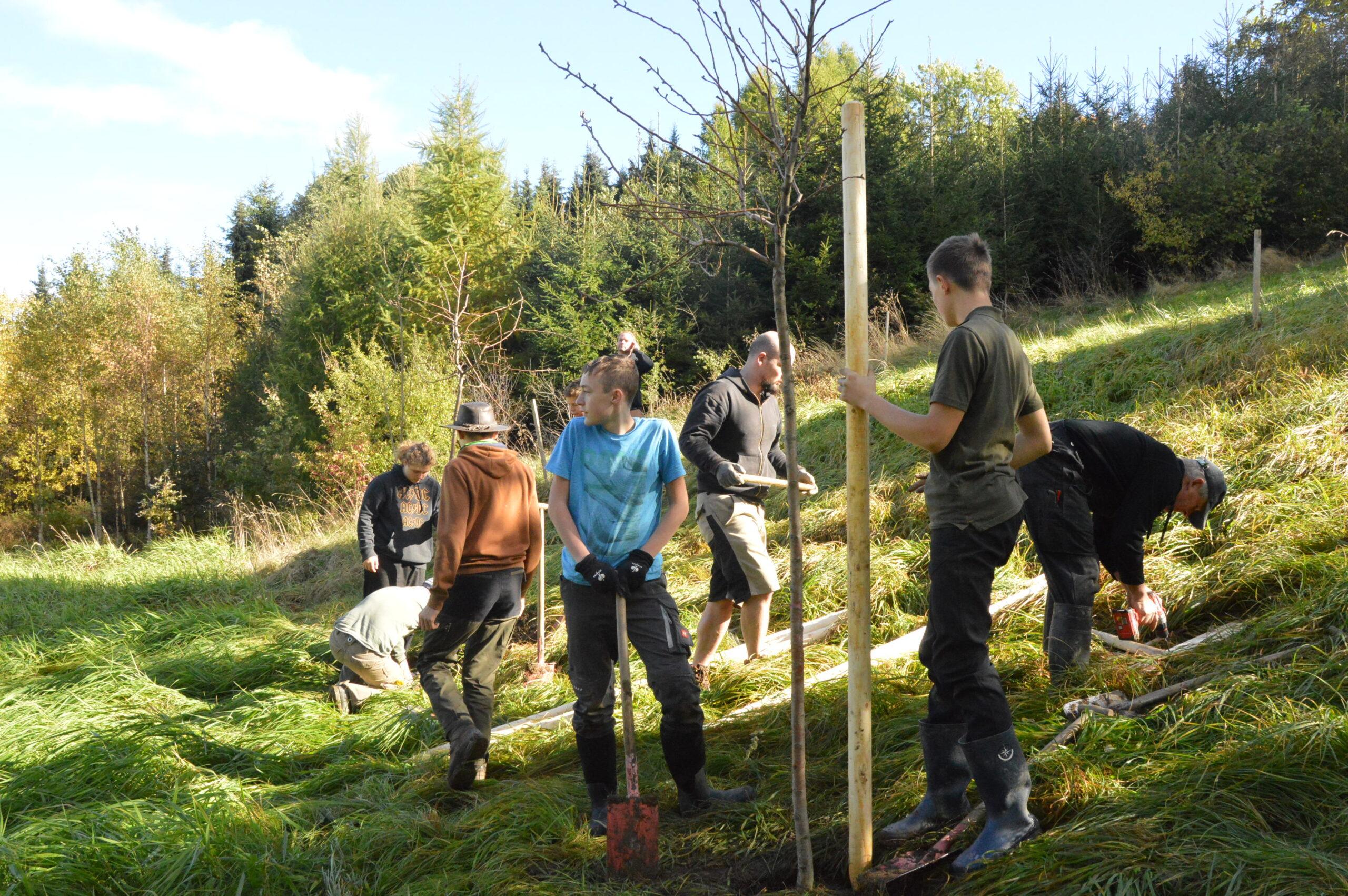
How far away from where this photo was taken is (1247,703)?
3.38 m

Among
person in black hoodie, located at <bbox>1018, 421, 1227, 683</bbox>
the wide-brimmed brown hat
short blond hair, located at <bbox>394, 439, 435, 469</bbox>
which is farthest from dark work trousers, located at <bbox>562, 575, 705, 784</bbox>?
short blond hair, located at <bbox>394, 439, 435, 469</bbox>

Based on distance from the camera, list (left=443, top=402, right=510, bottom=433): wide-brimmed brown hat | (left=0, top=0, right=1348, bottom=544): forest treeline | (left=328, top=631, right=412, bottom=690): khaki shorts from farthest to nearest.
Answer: (left=0, top=0, right=1348, bottom=544): forest treeline → (left=328, top=631, right=412, bottom=690): khaki shorts → (left=443, top=402, right=510, bottom=433): wide-brimmed brown hat

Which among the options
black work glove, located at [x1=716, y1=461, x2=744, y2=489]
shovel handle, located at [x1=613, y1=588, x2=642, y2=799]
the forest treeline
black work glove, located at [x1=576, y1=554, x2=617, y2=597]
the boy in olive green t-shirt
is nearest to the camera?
the boy in olive green t-shirt

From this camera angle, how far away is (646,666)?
3471 millimetres

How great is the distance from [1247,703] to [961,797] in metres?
1.29

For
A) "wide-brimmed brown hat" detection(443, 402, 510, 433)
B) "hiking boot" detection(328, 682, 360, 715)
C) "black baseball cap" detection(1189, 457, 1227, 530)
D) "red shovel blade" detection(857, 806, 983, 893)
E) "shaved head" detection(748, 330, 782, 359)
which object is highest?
"shaved head" detection(748, 330, 782, 359)

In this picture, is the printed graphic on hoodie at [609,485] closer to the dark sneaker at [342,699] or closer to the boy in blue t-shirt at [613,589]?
the boy in blue t-shirt at [613,589]

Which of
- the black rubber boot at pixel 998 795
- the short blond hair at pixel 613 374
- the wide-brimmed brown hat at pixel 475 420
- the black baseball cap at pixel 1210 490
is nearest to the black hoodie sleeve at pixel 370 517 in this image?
the wide-brimmed brown hat at pixel 475 420

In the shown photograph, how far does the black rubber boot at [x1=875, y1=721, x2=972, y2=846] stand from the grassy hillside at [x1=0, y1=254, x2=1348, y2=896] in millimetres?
262

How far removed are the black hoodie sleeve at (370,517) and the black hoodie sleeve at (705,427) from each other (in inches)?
113

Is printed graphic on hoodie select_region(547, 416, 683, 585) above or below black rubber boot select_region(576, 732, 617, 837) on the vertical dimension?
above

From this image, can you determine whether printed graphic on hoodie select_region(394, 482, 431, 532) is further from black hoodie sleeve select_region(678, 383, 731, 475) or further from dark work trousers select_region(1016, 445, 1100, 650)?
dark work trousers select_region(1016, 445, 1100, 650)

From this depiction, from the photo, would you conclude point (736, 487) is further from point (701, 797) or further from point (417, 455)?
point (417, 455)

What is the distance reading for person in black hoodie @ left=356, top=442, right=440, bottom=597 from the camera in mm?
6523
